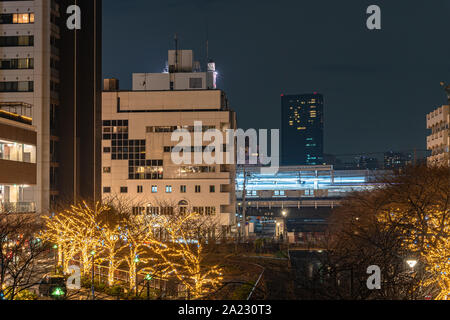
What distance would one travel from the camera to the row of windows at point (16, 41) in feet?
204

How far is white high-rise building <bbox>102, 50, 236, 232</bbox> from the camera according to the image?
270 feet

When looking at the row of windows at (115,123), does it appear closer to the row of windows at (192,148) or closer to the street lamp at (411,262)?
the row of windows at (192,148)

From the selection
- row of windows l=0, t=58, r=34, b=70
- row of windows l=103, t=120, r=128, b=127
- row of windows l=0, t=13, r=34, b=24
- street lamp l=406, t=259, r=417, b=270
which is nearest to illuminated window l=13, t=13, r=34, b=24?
row of windows l=0, t=13, r=34, b=24

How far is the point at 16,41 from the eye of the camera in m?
62.3

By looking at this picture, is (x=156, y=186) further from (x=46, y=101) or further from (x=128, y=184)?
(x=46, y=101)

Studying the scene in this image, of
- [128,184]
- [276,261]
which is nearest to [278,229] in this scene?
[128,184]

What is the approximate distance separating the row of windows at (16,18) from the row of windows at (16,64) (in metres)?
4.38

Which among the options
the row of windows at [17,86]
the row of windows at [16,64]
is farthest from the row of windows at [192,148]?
the row of windows at [16,64]

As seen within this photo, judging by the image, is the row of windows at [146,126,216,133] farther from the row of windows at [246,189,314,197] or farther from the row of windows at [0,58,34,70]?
the row of windows at [246,189,314,197]

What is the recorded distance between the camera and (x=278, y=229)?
7969 cm

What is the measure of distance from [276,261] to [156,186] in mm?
42847
